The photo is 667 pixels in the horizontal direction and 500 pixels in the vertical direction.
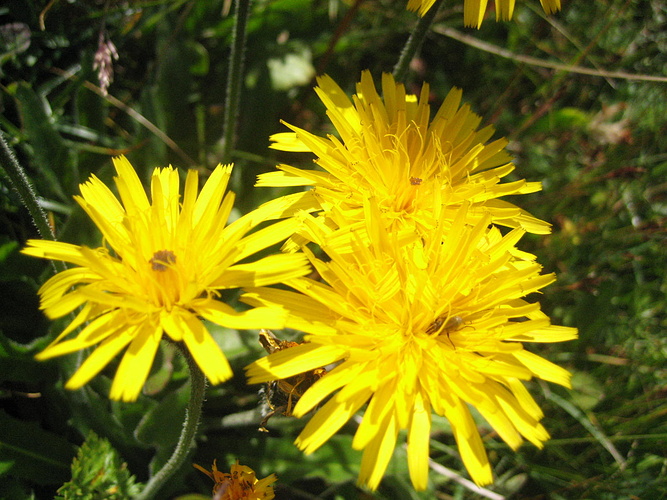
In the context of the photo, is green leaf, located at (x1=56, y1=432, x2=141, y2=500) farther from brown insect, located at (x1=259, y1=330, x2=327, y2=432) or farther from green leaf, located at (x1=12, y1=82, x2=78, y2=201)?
green leaf, located at (x1=12, y1=82, x2=78, y2=201)

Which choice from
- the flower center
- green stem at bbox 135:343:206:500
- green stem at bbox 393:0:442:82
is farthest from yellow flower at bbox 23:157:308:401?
green stem at bbox 393:0:442:82

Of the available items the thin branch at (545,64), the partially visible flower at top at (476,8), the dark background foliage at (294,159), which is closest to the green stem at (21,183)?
the dark background foliage at (294,159)

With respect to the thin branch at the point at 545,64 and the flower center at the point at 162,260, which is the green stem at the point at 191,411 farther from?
the thin branch at the point at 545,64

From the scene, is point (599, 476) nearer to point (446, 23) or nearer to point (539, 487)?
point (539, 487)

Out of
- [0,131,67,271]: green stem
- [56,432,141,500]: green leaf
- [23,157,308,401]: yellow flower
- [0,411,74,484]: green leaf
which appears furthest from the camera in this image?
[0,411,74,484]: green leaf

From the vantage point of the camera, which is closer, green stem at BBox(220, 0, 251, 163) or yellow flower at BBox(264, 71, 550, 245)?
yellow flower at BBox(264, 71, 550, 245)

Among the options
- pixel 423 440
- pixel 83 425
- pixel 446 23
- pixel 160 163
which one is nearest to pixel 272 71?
pixel 160 163
